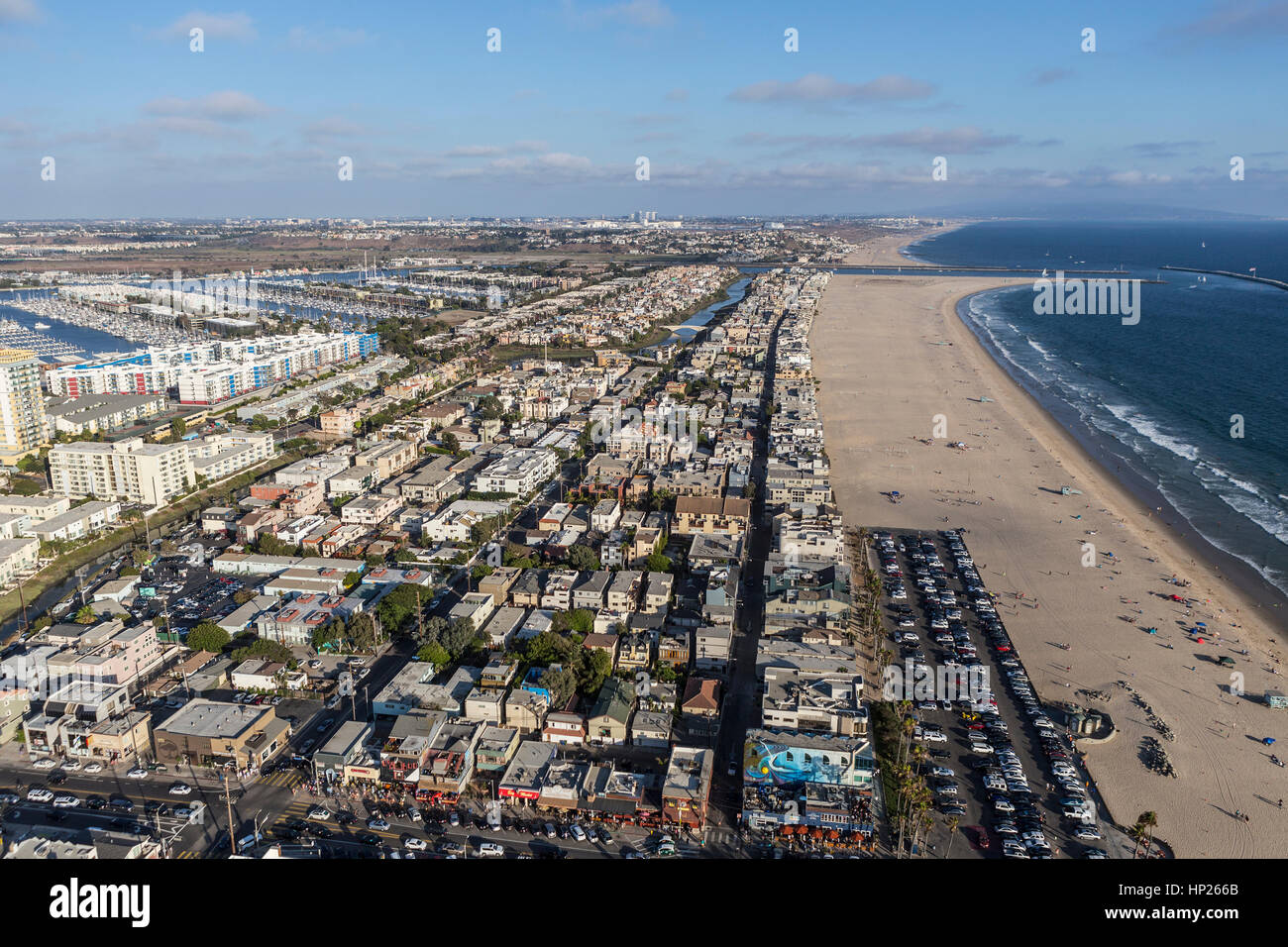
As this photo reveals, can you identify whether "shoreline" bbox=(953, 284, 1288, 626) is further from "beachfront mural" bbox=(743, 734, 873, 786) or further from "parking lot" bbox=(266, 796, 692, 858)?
"parking lot" bbox=(266, 796, 692, 858)

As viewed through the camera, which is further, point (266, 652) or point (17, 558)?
point (17, 558)

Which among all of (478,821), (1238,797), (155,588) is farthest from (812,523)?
(155,588)

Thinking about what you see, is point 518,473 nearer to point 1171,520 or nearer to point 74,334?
point 1171,520

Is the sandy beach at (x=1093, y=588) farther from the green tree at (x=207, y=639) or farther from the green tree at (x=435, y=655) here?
the green tree at (x=207, y=639)

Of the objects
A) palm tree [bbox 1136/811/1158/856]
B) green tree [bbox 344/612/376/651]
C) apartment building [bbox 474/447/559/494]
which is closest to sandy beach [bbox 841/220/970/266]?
apartment building [bbox 474/447/559/494]

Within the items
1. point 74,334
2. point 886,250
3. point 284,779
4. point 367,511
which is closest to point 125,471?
point 367,511

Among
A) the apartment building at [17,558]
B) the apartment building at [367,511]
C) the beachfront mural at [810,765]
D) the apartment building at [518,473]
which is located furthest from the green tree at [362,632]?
the apartment building at [17,558]
